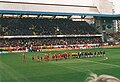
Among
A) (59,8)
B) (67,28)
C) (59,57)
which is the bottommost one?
(59,57)

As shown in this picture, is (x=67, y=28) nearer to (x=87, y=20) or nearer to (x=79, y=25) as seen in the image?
(x=79, y=25)

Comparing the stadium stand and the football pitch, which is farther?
the stadium stand

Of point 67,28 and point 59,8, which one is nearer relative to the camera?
point 67,28

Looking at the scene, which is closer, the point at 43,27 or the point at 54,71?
the point at 54,71

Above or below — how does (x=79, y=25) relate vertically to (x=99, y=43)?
above

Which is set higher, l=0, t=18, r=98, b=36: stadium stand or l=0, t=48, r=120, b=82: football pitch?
l=0, t=18, r=98, b=36: stadium stand

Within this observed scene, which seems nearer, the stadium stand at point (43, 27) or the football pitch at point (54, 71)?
the football pitch at point (54, 71)

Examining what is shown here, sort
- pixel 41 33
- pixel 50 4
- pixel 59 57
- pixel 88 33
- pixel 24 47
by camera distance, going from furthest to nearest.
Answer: pixel 50 4 < pixel 88 33 < pixel 41 33 < pixel 24 47 < pixel 59 57

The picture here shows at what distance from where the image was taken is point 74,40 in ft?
247

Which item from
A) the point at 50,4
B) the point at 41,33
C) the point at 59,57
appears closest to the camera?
the point at 59,57

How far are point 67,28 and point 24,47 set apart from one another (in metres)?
21.1

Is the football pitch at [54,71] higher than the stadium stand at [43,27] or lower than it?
lower

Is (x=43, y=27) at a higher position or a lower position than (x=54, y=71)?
higher

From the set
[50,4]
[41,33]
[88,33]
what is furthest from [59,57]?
[50,4]
